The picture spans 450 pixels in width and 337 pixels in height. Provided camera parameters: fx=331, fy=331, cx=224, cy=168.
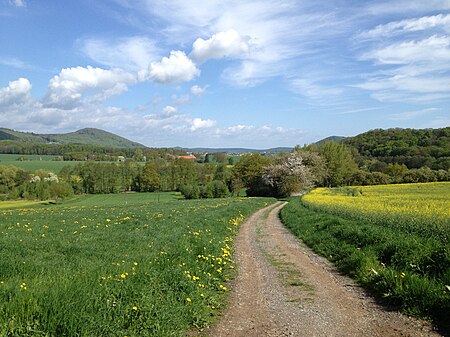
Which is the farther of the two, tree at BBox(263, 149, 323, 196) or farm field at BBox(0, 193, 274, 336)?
tree at BBox(263, 149, 323, 196)

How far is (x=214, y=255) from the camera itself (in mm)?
10484

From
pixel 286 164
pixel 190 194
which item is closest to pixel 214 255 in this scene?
pixel 286 164

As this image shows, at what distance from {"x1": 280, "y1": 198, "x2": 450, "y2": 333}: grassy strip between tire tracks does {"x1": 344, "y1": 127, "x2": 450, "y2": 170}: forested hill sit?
63.4 meters

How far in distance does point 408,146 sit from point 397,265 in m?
88.6

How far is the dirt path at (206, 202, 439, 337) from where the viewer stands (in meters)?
6.16

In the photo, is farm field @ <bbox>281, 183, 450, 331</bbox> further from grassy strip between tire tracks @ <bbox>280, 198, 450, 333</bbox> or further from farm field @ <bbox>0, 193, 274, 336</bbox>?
farm field @ <bbox>0, 193, 274, 336</bbox>

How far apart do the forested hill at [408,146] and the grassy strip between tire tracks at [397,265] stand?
208 ft

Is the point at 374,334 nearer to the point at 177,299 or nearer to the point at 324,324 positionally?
the point at 324,324

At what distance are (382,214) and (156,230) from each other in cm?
1107

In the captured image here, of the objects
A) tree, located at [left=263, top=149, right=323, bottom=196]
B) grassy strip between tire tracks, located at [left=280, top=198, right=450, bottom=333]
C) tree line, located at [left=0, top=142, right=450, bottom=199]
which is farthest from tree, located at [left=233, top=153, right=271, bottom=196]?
grassy strip between tire tracks, located at [left=280, top=198, right=450, bottom=333]

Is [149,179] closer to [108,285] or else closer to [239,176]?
[239,176]

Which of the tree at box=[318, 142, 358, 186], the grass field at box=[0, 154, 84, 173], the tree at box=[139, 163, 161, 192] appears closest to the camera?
the tree at box=[318, 142, 358, 186]

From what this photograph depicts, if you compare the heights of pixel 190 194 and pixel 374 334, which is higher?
pixel 374 334

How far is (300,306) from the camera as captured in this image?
7316mm
